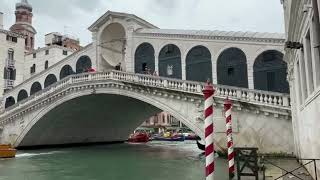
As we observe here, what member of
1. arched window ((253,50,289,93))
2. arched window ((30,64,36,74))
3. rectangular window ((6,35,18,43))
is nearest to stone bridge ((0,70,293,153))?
arched window ((253,50,289,93))

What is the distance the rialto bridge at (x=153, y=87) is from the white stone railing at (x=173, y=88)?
0.13 ft

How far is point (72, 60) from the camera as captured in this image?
947 inches

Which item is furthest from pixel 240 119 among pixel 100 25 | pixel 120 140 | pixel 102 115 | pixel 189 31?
pixel 120 140

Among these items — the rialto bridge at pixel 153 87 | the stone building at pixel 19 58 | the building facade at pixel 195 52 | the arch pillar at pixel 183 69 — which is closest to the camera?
the rialto bridge at pixel 153 87

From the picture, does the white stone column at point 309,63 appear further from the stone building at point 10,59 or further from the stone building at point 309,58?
the stone building at point 10,59

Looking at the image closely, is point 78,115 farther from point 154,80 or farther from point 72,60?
point 154,80

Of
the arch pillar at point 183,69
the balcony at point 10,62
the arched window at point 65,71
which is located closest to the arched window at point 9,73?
the balcony at point 10,62

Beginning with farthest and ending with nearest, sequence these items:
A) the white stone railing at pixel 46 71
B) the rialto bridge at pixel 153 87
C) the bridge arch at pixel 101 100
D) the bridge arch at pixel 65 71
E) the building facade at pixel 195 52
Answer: the bridge arch at pixel 65 71 → the white stone railing at pixel 46 71 → the bridge arch at pixel 101 100 → the building facade at pixel 195 52 → the rialto bridge at pixel 153 87

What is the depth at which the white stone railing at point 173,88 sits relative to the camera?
1334cm

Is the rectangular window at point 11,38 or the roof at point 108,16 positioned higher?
the rectangular window at point 11,38

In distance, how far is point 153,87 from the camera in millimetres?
16766

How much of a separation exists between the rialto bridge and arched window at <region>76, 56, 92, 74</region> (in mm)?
66

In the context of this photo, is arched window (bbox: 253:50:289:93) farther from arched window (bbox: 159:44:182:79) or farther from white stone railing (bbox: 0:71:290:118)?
arched window (bbox: 159:44:182:79)

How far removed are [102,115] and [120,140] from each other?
21.2ft
